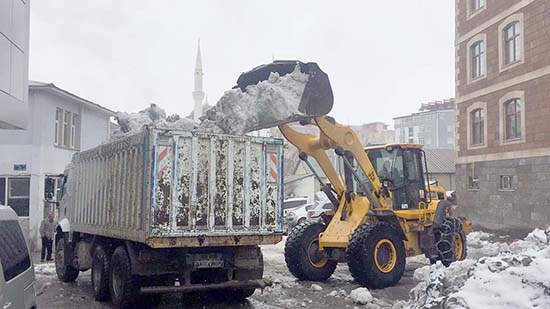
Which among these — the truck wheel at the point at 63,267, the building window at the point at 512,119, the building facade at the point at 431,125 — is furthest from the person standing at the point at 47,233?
the building facade at the point at 431,125

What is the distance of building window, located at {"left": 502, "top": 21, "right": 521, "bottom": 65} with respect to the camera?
22.1 m

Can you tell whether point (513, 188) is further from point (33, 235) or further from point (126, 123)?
point (33, 235)

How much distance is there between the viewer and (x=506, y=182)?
2261cm

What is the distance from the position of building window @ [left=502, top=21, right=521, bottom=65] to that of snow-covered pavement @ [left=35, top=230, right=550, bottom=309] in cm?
840

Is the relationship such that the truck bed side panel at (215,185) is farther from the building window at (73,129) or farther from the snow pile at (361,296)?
the building window at (73,129)

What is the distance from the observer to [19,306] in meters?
5.18

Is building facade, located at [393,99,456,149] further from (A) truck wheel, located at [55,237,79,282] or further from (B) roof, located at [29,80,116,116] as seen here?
(A) truck wheel, located at [55,237,79,282]

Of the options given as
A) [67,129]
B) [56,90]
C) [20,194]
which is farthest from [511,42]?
[20,194]

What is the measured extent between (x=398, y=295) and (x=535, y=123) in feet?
44.2

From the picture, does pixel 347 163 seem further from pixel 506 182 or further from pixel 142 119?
pixel 506 182

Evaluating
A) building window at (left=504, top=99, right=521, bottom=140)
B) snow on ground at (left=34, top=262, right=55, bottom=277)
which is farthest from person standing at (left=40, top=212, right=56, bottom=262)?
building window at (left=504, top=99, right=521, bottom=140)

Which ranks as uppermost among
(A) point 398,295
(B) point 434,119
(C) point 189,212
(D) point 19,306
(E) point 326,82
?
(B) point 434,119

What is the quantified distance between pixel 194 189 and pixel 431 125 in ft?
267

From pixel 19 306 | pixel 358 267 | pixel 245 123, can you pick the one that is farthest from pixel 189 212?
pixel 358 267
